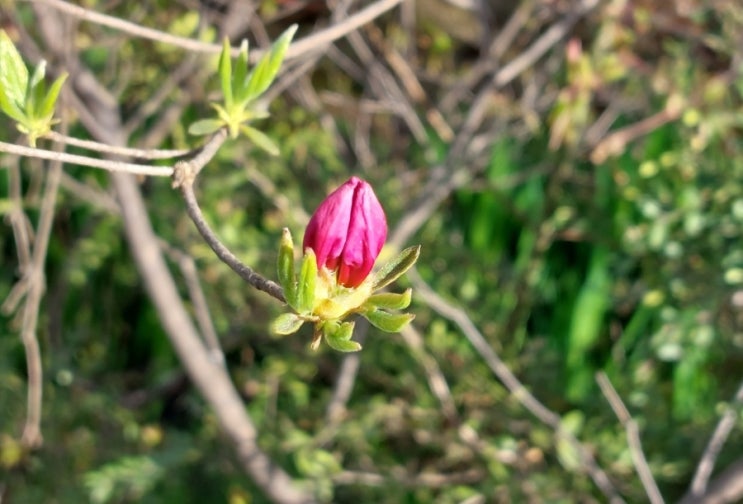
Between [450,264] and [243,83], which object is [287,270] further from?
[450,264]

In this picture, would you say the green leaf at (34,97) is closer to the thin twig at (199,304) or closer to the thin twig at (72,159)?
the thin twig at (72,159)

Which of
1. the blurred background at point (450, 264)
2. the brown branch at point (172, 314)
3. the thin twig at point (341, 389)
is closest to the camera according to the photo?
the brown branch at point (172, 314)

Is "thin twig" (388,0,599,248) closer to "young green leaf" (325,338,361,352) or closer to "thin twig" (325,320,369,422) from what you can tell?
"thin twig" (325,320,369,422)

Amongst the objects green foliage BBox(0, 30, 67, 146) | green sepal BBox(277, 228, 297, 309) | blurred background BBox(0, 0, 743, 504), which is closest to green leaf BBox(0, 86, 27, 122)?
green foliage BBox(0, 30, 67, 146)

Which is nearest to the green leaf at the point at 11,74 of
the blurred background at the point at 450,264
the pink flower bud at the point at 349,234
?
the pink flower bud at the point at 349,234

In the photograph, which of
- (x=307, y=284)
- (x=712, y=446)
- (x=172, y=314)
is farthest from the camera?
(x=172, y=314)

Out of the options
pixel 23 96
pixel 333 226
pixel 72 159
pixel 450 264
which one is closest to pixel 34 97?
pixel 23 96
